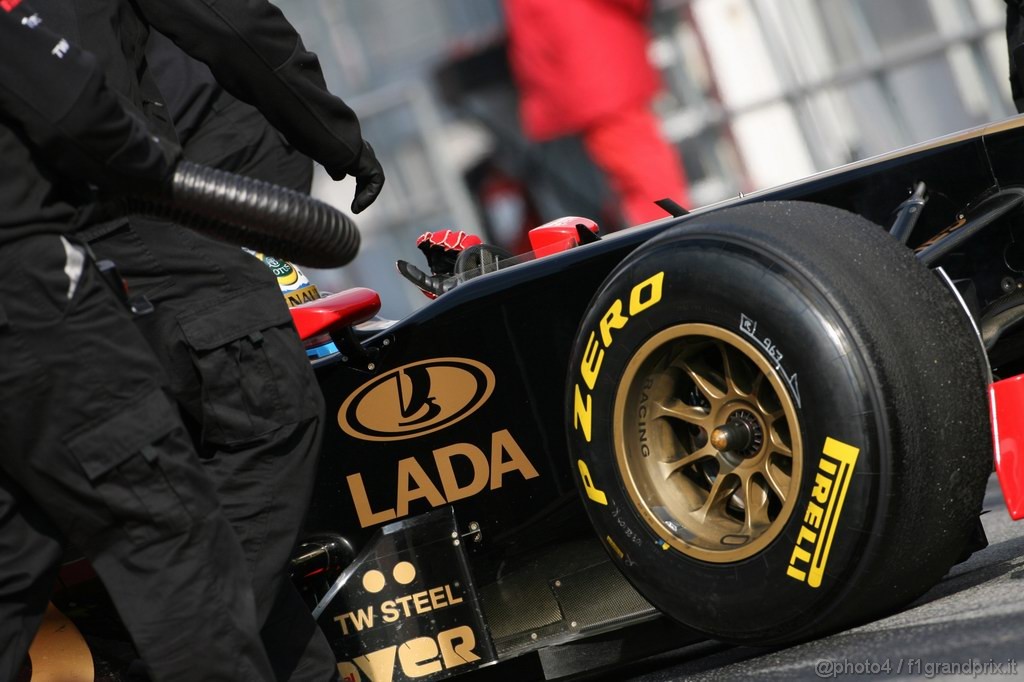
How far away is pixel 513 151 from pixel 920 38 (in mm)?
2283

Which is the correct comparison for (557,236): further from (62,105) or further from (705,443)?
(62,105)

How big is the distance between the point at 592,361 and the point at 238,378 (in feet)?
2.30

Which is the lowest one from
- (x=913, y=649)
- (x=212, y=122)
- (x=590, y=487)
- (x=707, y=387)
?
(x=913, y=649)

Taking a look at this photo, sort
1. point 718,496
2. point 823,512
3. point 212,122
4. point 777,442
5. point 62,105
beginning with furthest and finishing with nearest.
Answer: point 212,122 → point 718,496 → point 777,442 → point 823,512 → point 62,105

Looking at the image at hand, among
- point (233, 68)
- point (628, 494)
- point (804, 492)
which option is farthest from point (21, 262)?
point (804, 492)

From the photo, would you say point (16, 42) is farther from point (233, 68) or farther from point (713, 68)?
point (713, 68)

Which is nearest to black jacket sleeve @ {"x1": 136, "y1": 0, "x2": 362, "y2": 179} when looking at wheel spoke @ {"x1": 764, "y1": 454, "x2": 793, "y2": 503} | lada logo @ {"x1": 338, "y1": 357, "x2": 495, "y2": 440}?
lada logo @ {"x1": 338, "y1": 357, "x2": 495, "y2": 440}

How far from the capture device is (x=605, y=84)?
25.8 ft

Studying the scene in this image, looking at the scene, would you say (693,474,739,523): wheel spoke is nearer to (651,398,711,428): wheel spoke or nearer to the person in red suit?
(651,398,711,428): wheel spoke

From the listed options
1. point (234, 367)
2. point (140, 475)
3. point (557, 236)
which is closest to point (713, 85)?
point (557, 236)

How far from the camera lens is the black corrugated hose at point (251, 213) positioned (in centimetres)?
256

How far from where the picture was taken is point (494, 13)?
26.8ft

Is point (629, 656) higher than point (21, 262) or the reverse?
the reverse

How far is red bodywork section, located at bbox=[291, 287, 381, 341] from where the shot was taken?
3.33 metres
